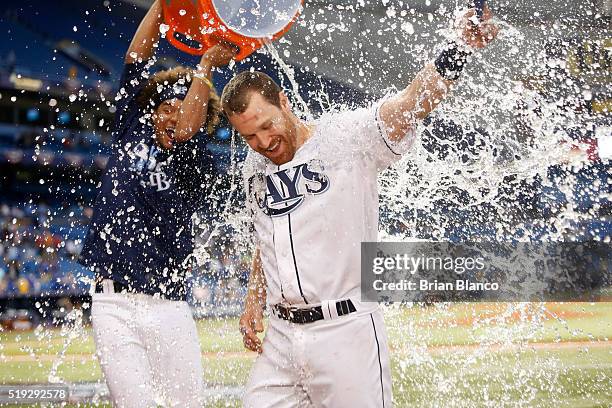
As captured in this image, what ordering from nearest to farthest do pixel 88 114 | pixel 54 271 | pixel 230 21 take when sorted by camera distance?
pixel 230 21 < pixel 54 271 < pixel 88 114

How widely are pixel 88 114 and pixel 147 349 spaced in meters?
15.8

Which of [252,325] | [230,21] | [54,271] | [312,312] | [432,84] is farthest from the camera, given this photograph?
[54,271]

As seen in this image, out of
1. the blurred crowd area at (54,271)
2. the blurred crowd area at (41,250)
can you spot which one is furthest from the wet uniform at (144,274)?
the blurred crowd area at (41,250)

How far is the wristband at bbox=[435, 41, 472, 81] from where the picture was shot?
214 centimetres

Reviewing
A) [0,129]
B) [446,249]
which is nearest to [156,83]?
[446,249]

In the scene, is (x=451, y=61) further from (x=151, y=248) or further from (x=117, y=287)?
(x=117, y=287)

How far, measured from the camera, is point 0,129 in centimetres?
1589

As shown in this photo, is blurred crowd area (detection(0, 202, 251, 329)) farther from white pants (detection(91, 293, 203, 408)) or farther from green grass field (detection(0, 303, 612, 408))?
white pants (detection(91, 293, 203, 408))

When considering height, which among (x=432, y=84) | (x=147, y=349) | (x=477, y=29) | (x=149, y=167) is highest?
(x=477, y=29)

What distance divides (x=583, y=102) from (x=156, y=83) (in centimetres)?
1509

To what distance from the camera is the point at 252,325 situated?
2670 mm

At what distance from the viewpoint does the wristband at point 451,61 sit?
2143mm

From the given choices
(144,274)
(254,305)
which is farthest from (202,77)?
(254,305)

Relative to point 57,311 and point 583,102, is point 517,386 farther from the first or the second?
point 583,102
